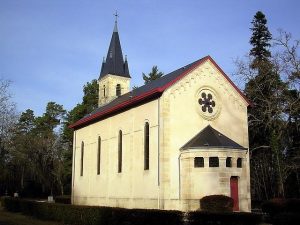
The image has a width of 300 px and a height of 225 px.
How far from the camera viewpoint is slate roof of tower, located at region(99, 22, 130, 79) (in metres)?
48.3

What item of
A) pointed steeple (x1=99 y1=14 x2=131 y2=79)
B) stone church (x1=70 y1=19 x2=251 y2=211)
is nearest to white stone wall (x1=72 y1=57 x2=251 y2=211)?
stone church (x1=70 y1=19 x2=251 y2=211)

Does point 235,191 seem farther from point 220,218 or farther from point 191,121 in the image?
point 220,218

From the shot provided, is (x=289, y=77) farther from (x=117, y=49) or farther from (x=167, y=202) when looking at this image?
(x=117, y=49)

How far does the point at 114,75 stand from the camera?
158 feet

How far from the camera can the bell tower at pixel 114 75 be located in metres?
47.9

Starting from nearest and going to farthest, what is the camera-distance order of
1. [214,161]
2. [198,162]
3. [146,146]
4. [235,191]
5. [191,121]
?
[214,161], [198,162], [235,191], [191,121], [146,146]

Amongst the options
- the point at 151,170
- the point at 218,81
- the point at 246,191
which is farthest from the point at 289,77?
the point at 151,170

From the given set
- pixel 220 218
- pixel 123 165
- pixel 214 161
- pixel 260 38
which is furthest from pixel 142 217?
pixel 260 38

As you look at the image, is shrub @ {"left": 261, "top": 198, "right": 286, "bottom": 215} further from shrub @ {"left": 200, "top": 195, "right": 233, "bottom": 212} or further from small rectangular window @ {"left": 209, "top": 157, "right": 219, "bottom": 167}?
small rectangular window @ {"left": 209, "top": 157, "right": 219, "bottom": 167}

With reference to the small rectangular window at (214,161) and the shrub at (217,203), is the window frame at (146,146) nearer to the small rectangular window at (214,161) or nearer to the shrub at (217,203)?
the small rectangular window at (214,161)

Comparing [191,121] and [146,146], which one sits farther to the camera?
[146,146]

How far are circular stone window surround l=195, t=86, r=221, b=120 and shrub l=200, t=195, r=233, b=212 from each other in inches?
250

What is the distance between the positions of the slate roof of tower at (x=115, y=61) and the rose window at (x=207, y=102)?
2234 centimetres

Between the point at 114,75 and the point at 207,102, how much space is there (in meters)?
22.4
